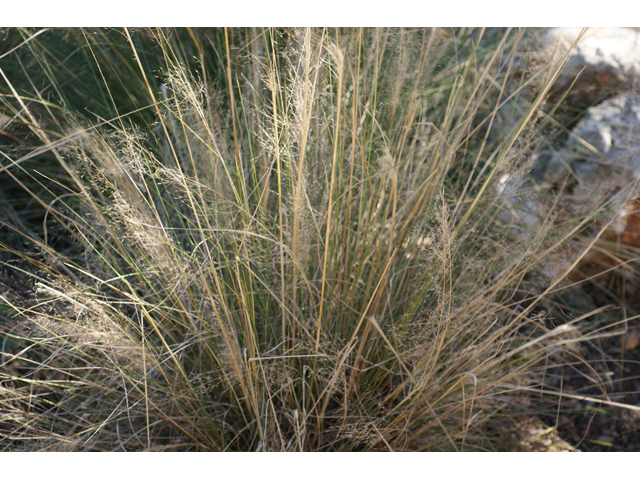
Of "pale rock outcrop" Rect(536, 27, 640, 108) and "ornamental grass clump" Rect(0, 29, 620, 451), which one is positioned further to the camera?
"pale rock outcrop" Rect(536, 27, 640, 108)

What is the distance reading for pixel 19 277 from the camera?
4.34 ft

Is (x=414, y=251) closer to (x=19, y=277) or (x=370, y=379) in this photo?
(x=370, y=379)

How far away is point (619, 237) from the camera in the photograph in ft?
5.11

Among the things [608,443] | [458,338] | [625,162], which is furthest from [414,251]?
[625,162]

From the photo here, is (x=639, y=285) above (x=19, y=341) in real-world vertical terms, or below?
below

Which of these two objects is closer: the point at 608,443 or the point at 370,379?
the point at 370,379

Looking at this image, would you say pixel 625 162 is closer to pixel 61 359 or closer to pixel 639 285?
pixel 639 285

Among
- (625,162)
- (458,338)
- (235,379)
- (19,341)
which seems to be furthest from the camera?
(625,162)

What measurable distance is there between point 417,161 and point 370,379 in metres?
0.62

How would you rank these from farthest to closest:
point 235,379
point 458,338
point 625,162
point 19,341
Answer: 1. point 625,162
2. point 19,341
3. point 458,338
4. point 235,379

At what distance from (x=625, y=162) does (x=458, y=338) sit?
0.96m

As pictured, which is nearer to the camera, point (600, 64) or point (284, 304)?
point (284, 304)

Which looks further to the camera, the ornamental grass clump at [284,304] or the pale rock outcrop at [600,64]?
the pale rock outcrop at [600,64]
